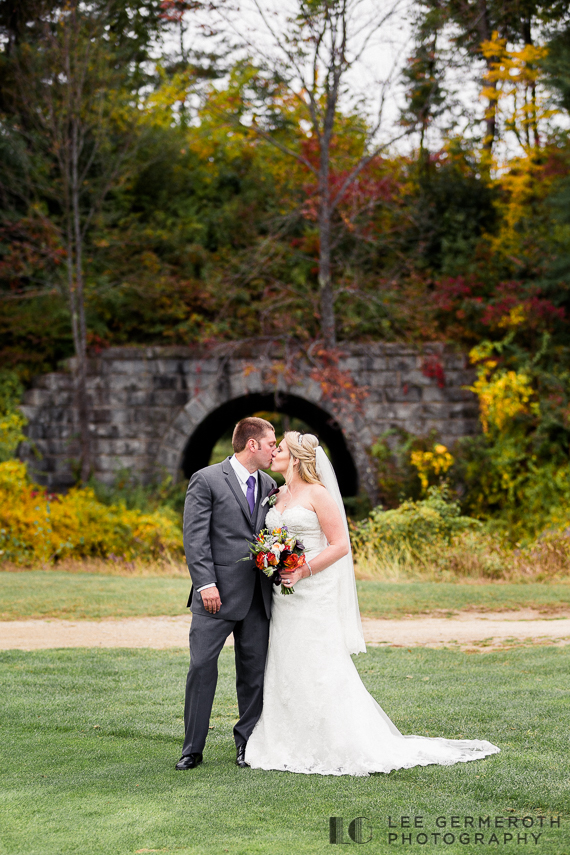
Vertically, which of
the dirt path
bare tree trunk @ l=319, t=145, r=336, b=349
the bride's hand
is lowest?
the dirt path

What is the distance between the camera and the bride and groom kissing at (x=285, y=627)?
170 inches

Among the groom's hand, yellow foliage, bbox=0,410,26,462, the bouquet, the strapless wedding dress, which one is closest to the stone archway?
yellow foliage, bbox=0,410,26,462

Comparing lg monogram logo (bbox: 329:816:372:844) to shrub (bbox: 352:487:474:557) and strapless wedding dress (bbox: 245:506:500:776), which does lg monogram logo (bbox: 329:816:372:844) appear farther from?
shrub (bbox: 352:487:474:557)

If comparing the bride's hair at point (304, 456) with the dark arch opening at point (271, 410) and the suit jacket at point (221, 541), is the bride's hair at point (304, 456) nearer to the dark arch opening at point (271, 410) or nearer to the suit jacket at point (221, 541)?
the suit jacket at point (221, 541)

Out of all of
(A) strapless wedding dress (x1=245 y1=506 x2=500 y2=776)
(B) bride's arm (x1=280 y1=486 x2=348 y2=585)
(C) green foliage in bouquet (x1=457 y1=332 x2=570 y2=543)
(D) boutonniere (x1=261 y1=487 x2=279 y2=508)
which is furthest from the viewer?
(C) green foliage in bouquet (x1=457 y1=332 x2=570 y2=543)

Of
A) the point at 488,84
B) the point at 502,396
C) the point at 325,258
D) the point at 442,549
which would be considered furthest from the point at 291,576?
the point at 488,84

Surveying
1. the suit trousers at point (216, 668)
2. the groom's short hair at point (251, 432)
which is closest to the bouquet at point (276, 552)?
the suit trousers at point (216, 668)

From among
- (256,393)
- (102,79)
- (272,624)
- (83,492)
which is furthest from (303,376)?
(272,624)

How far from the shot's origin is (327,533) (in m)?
4.54

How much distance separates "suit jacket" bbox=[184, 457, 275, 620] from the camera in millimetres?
4398

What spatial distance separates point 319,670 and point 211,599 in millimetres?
687

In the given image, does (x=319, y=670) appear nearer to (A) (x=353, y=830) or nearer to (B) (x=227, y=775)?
(B) (x=227, y=775)

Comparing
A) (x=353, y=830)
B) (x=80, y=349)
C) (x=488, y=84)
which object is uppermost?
(x=488, y=84)

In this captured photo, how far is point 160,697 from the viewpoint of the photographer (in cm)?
591
